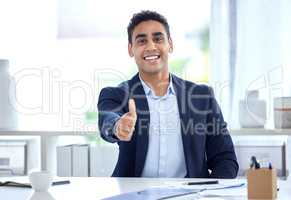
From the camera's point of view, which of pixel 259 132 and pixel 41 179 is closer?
pixel 41 179

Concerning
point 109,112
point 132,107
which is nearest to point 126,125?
point 132,107

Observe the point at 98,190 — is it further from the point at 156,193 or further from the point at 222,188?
the point at 222,188

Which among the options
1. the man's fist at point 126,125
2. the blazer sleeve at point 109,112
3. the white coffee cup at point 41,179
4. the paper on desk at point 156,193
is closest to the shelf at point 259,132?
the blazer sleeve at point 109,112

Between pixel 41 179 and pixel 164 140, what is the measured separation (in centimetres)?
72

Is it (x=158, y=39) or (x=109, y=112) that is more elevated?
(x=158, y=39)

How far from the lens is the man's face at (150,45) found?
7.38 ft

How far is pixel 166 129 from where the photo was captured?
209cm

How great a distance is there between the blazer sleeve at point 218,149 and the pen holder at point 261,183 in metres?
0.62

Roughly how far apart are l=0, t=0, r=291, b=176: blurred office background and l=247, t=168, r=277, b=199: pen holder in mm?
1369

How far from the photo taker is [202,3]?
9.53ft

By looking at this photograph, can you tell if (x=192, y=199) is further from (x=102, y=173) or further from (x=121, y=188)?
(x=102, y=173)

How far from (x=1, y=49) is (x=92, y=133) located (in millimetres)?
781

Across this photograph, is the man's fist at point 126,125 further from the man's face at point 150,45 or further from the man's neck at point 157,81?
the man's face at point 150,45

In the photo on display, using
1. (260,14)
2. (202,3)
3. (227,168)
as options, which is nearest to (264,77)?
(260,14)
